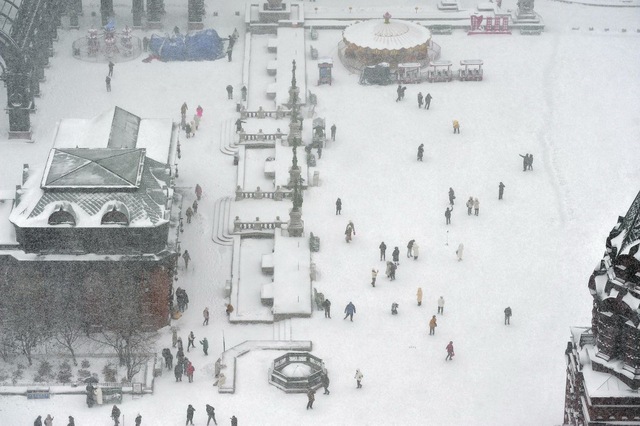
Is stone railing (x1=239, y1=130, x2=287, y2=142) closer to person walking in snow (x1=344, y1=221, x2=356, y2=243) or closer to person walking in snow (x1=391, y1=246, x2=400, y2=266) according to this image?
person walking in snow (x1=344, y1=221, x2=356, y2=243)

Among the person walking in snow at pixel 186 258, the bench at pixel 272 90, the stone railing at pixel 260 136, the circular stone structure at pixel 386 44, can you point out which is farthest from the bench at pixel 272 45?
the person walking in snow at pixel 186 258

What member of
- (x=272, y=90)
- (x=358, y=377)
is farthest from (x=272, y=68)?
(x=358, y=377)

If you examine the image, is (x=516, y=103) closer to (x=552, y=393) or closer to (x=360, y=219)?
(x=360, y=219)

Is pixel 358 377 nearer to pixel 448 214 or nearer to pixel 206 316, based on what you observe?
pixel 206 316

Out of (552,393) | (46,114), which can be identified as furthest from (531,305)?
(46,114)

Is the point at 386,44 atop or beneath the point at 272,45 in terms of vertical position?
atop

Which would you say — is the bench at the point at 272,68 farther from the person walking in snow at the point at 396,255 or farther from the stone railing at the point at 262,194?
the person walking in snow at the point at 396,255
